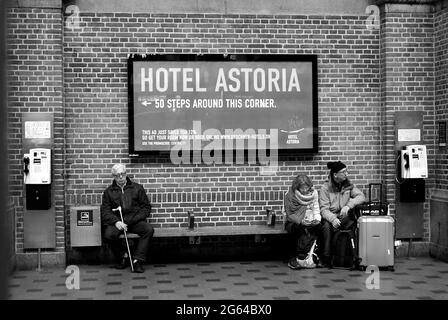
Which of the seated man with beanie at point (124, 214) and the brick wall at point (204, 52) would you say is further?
the brick wall at point (204, 52)

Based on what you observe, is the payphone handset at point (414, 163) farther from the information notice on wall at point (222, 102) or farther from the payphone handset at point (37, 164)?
the payphone handset at point (37, 164)

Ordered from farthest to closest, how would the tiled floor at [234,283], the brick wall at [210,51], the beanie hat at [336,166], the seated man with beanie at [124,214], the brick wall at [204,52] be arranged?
the brick wall at [210,51]
the brick wall at [204,52]
the beanie hat at [336,166]
the seated man with beanie at [124,214]
the tiled floor at [234,283]

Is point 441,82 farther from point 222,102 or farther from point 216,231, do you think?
point 216,231

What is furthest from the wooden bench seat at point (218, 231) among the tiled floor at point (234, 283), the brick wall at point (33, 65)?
the brick wall at point (33, 65)

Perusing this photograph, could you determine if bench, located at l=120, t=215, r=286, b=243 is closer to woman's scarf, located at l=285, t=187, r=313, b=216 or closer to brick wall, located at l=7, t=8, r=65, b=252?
woman's scarf, located at l=285, t=187, r=313, b=216

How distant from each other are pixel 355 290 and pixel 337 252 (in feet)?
4.68

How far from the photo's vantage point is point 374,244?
29.4 feet

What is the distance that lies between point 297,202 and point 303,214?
0.19m

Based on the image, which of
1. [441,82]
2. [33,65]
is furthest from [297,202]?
[33,65]

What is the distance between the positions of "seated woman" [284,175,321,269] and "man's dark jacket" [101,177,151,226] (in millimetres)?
2056

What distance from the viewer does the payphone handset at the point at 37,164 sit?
9.08 meters

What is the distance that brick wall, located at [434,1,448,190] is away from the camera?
9.76 meters

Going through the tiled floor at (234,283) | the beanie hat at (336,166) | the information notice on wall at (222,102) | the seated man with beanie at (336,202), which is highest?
the information notice on wall at (222,102)
